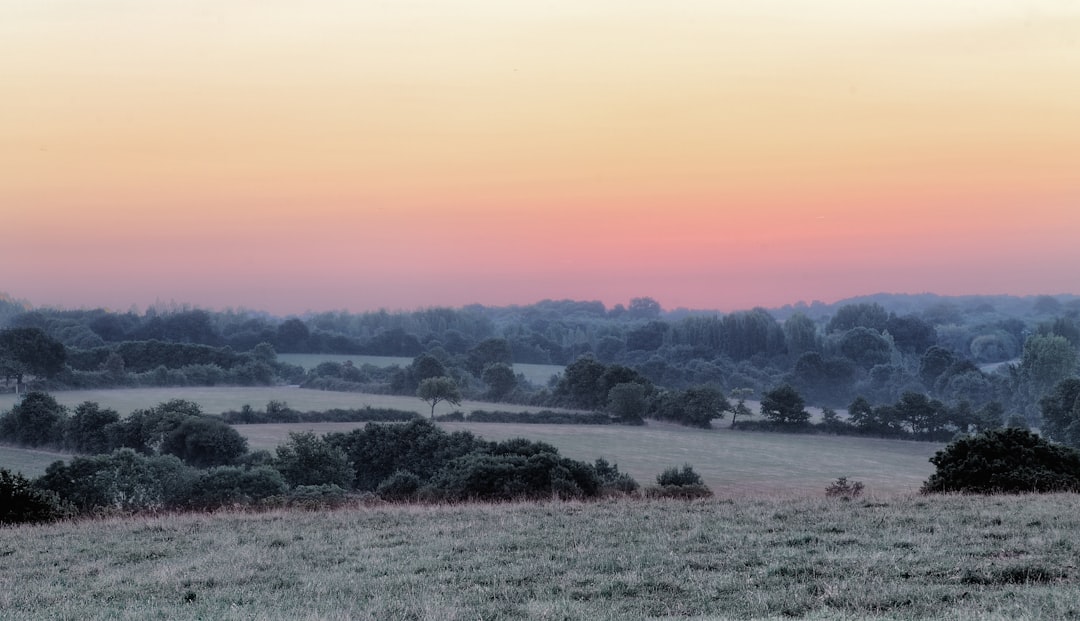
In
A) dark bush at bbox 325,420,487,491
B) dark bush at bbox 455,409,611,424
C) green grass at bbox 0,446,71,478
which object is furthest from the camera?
dark bush at bbox 455,409,611,424

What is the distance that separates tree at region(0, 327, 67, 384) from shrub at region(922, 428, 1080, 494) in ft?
331

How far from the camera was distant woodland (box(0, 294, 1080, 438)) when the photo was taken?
9356cm

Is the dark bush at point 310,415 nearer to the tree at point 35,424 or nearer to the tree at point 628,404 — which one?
the tree at point 35,424

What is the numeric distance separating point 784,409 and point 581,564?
78430 mm

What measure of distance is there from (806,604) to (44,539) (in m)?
15.0

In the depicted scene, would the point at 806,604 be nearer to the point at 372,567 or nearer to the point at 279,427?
the point at 372,567

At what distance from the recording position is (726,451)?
74000 millimetres

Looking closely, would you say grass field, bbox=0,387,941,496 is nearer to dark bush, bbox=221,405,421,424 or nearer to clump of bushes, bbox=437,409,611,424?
dark bush, bbox=221,405,421,424

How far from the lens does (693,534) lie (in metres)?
14.8

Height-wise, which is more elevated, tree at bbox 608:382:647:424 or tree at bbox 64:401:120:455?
tree at bbox 608:382:647:424

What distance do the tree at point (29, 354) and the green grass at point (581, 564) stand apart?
302 ft

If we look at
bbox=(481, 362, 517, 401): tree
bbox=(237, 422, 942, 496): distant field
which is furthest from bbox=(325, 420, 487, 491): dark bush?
bbox=(481, 362, 517, 401): tree

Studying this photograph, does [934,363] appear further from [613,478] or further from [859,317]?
[613,478]

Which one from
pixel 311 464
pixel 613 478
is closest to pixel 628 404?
pixel 311 464
